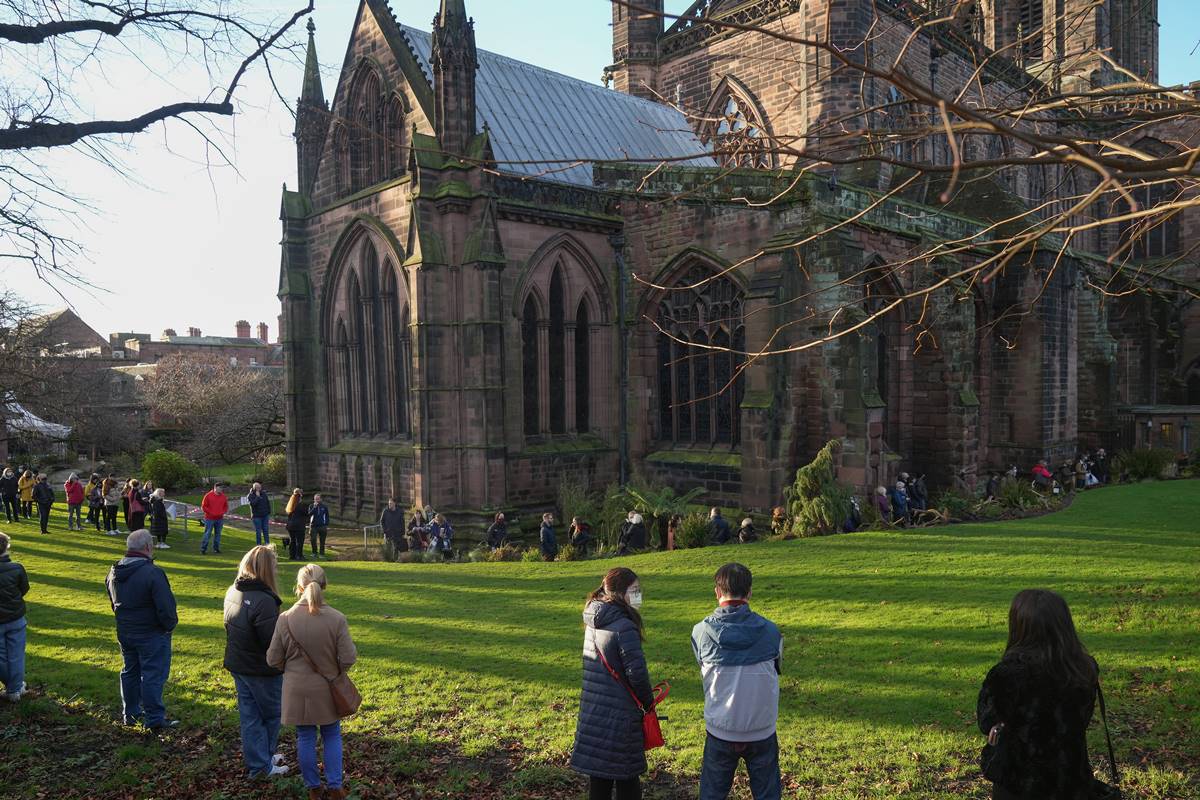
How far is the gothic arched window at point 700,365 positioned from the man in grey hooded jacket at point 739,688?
46.6 feet

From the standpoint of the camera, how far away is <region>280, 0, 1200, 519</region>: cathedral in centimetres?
1659

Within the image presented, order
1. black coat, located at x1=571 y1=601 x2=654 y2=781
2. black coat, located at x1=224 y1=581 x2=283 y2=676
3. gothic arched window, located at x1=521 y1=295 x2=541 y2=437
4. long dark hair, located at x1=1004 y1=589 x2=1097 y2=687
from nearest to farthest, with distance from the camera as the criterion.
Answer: long dark hair, located at x1=1004 y1=589 x2=1097 y2=687, black coat, located at x1=571 y1=601 x2=654 y2=781, black coat, located at x1=224 y1=581 x2=283 y2=676, gothic arched window, located at x1=521 y1=295 x2=541 y2=437

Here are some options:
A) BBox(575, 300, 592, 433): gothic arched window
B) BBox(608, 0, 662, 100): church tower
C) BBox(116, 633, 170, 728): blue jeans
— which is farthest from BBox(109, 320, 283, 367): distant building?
BBox(116, 633, 170, 728): blue jeans

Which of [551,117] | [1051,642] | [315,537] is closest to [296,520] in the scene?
[315,537]

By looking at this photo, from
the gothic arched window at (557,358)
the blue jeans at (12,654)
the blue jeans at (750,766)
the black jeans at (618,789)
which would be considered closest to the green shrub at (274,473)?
the gothic arched window at (557,358)

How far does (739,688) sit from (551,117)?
20.6m

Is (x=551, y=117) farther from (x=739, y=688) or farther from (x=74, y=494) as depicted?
(x=739, y=688)

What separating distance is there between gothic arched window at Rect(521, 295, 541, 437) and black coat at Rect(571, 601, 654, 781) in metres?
15.2

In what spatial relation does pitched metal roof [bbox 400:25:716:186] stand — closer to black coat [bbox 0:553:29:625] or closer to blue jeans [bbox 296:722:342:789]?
black coat [bbox 0:553:29:625]

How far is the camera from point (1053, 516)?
51.1 ft

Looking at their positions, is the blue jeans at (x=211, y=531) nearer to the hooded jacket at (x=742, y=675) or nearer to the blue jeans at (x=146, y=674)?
the blue jeans at (x=146, y=674)

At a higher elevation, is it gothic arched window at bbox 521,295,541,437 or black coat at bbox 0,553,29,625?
gothic arched window at bbox 521,295,541,437

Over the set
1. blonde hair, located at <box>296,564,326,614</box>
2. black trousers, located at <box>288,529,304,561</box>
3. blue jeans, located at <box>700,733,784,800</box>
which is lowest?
black trousers, located at <box>288,529,304,561</box>

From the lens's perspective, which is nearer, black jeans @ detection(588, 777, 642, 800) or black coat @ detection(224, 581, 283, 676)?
black jeans @ detection(588, 777, 642, 800)
